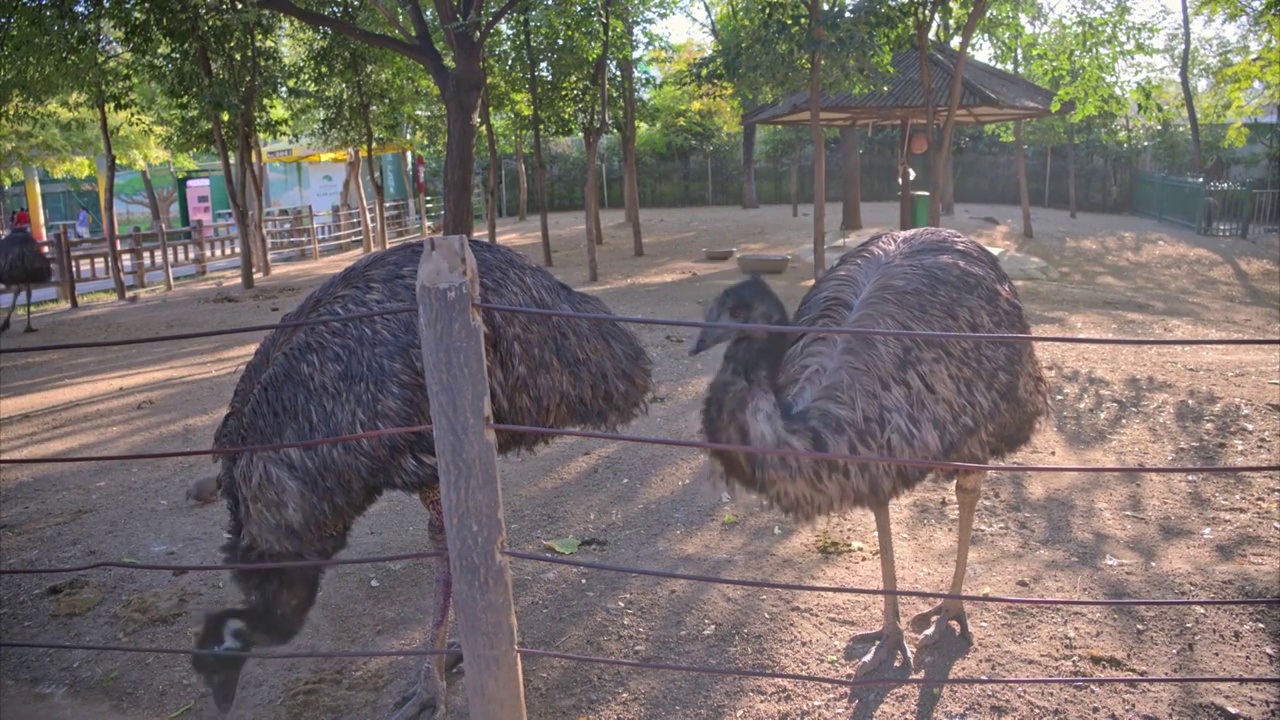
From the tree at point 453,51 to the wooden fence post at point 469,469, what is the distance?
32.9 ft

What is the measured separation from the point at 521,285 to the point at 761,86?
8441 mm

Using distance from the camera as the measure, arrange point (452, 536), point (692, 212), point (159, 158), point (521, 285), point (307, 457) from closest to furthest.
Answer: point (452, 536) < point (307, 457) < point (521, 285) < point (159, 158) < point (692, 212)

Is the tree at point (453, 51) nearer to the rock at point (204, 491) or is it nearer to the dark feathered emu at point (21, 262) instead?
the dark feathered emu at point (21, 262)

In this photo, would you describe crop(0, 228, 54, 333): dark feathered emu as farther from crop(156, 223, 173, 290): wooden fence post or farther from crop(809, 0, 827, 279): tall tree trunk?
crop(809, 0, 827, 279): tall tree trunk

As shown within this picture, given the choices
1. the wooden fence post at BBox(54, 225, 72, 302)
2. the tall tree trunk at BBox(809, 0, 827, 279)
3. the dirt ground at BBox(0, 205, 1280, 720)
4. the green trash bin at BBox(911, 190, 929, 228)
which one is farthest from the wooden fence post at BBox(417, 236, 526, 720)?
the wooden fence post at BBox(54, 225, 72, 302)

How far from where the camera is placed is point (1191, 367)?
820cm

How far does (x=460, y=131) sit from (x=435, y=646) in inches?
390

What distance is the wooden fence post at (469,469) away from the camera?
7.93ft

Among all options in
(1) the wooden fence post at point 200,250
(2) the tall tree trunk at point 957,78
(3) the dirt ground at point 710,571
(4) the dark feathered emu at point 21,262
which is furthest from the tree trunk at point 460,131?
(1) the wooden fence post at point 200,250

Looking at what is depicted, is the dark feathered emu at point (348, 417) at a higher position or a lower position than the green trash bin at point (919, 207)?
lower

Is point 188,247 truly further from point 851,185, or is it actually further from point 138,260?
point 851,185

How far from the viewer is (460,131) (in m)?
12.6

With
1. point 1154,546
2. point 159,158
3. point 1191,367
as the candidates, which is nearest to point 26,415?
point 1154,546

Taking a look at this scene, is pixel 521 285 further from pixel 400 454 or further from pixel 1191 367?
pixel 1191 367
